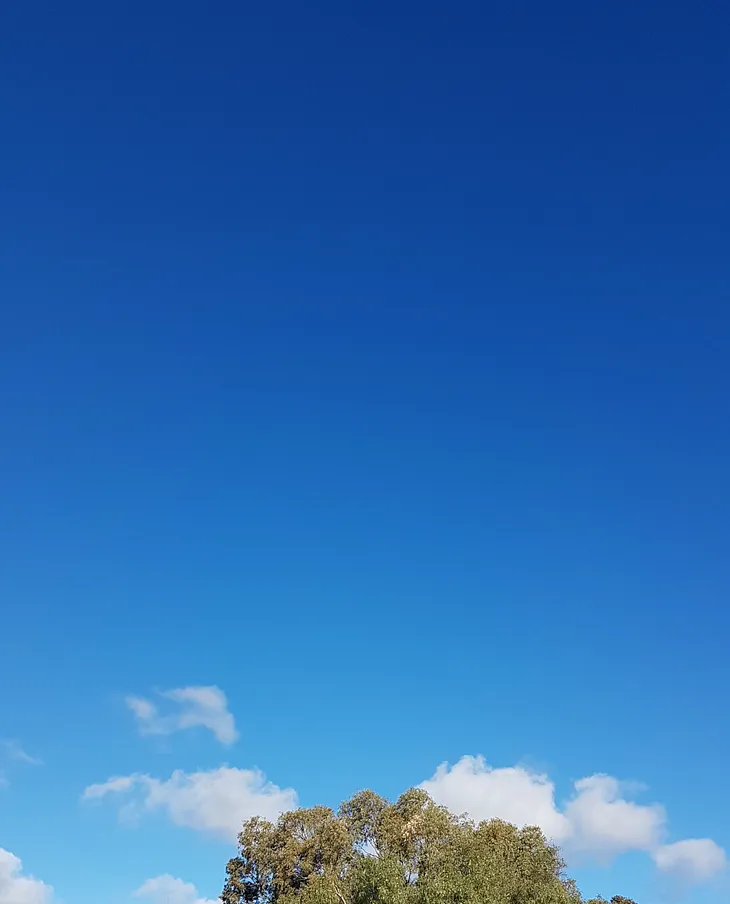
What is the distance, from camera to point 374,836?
8344 centimetres

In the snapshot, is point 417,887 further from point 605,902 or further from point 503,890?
point 605,902

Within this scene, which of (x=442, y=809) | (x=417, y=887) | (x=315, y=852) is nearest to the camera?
(x=417, y=887)

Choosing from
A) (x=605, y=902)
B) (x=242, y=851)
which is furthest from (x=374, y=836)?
(x=605, y=902)

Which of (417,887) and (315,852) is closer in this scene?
(417,887)

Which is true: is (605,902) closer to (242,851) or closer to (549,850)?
(549,850)

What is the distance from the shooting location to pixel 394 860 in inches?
2431

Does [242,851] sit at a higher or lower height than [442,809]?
lower

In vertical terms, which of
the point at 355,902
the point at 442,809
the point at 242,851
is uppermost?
the point at 442,809

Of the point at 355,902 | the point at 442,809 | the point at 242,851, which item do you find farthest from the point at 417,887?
the point at 242,851

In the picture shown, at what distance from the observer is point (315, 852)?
84.8 meters

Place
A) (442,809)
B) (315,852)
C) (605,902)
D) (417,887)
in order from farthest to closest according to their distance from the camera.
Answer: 1. (315,852)
2. (442,809)
3. (605,902)
4. (417,887)

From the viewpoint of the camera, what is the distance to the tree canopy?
58188mm

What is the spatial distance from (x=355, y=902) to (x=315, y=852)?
26221mm

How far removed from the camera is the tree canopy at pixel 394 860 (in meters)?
58.2
